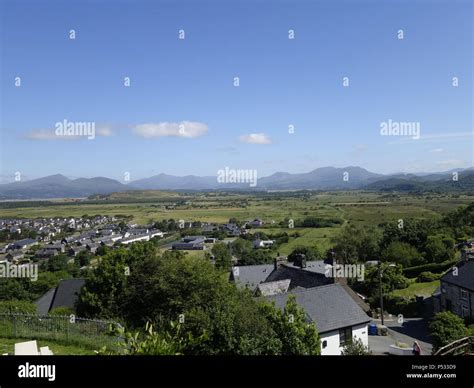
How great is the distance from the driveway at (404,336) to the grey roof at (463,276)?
8.15 ft

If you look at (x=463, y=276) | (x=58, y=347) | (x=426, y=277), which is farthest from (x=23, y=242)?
(x=426, y=277)

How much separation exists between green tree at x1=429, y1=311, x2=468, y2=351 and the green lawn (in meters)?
10.0

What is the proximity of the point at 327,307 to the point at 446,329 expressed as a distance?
3.90m

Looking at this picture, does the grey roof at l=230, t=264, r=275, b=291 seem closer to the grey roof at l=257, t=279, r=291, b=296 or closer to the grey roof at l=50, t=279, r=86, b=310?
the grey roof at l=257, t=279, r=291, b=296

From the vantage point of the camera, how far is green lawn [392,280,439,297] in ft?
79.6

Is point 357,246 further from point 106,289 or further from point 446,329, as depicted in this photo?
point 106,289

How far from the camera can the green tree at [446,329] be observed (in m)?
13.0

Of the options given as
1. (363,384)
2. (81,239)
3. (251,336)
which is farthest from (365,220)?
(363,384)

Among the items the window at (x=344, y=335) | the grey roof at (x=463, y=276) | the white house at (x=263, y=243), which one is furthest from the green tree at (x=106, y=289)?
the white house at (x=263, y=243)

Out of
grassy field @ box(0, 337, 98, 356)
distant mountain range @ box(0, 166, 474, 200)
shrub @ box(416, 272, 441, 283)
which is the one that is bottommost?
shrub @ box(416, 272, 441, 283)

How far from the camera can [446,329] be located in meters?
13.2

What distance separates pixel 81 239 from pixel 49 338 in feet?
93.8

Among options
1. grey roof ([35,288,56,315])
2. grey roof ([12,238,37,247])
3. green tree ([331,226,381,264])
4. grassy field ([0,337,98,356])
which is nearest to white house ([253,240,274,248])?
green tree ([331,226,381,264])

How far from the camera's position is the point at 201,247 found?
32219 mm
